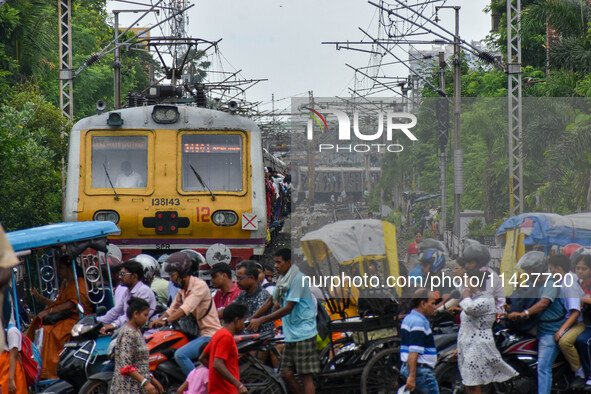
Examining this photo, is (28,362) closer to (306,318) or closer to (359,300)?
(306,318)

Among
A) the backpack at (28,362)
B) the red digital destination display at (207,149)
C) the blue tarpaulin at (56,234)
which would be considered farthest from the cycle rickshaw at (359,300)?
the red digital destination display at (207,149)

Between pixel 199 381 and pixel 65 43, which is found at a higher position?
pixel 65 43

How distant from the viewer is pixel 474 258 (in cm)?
725

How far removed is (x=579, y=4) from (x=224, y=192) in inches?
364

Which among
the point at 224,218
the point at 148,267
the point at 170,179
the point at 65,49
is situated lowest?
the point at 148,267

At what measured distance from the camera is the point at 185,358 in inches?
264

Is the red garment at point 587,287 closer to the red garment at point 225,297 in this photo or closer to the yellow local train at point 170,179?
the red garment at point 225,297

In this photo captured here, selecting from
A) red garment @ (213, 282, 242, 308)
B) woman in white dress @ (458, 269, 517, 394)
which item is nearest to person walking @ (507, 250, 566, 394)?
woman in white dress @ (458, 269, 517, 394)

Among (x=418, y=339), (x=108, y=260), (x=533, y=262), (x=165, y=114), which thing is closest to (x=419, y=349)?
(x=418, y=339)

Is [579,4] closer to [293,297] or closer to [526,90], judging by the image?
[526,90]

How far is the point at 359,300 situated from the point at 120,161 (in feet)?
18.3

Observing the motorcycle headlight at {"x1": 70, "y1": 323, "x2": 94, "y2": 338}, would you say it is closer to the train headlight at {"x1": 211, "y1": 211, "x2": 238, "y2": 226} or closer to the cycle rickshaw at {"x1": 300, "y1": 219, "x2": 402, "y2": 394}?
the cycle rickshaw at {"x1": 300, "y1": 219, "x2": 402, "y2": 394}

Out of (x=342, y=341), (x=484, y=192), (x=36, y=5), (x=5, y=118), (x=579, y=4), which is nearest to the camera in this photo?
(x=342, y=341)

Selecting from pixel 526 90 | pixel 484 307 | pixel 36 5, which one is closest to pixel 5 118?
pixel 36 5
